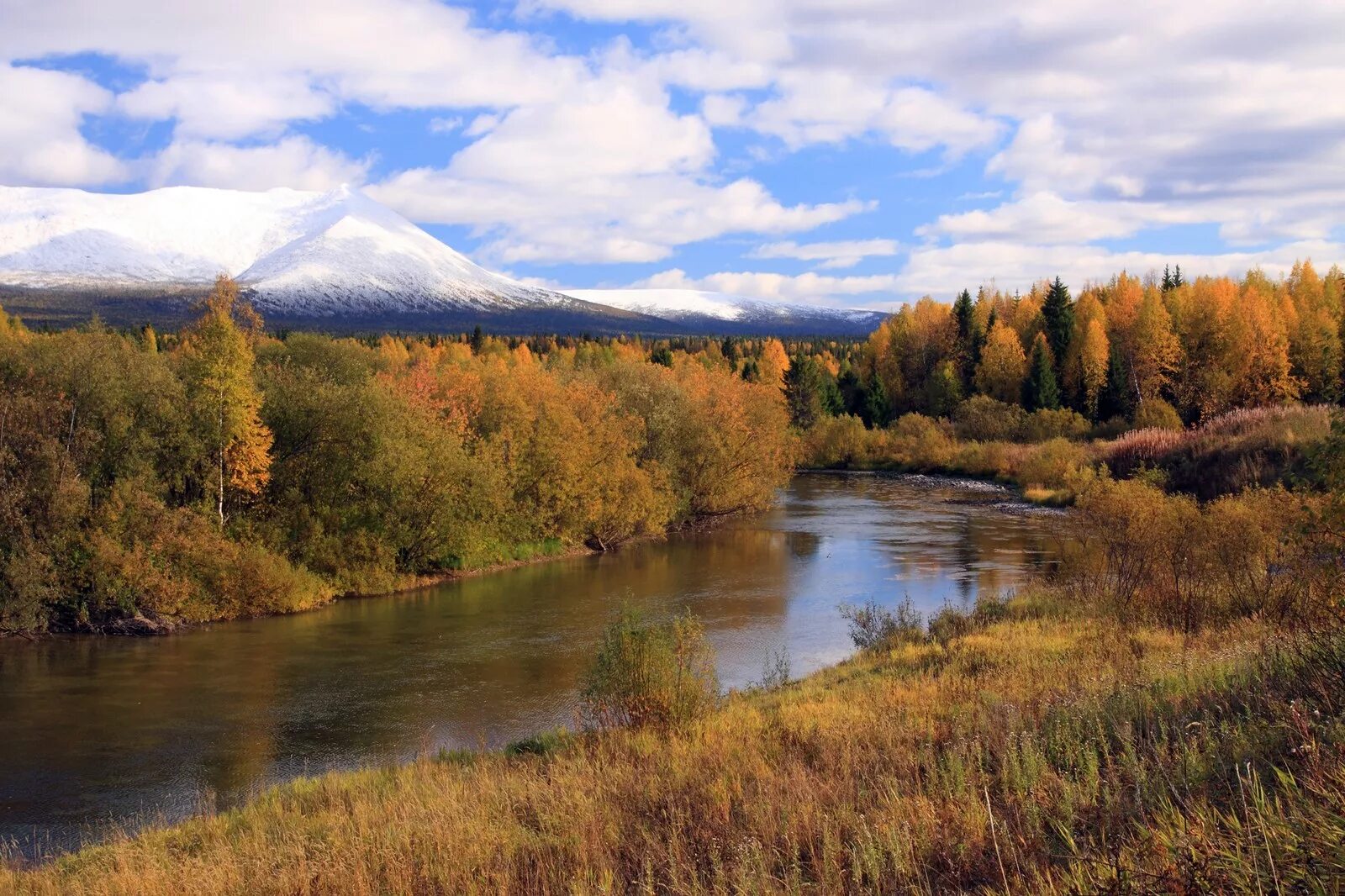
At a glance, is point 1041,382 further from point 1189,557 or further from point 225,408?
point 225,408

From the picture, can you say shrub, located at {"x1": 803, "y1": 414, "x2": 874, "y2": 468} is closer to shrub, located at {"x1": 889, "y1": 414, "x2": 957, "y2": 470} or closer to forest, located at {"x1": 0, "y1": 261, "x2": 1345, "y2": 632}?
shrub, located at {"x1": 889, "y1": 414, "x2": 957, "y2": 470}

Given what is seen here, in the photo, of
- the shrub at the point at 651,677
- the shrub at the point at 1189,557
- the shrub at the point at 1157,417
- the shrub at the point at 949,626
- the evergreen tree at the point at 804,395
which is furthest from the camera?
the evergreen tree at the point at 804,395

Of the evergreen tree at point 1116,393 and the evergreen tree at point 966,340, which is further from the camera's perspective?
the evergreen tree at point 966,340

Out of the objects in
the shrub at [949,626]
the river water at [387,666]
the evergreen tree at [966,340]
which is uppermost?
the evergreen tree at [966,340]

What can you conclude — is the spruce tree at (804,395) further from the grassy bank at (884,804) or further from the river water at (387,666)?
the grassy bank at (884,804)

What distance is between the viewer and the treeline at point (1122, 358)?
67.9 meters

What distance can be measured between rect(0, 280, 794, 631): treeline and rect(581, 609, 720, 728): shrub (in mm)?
19684

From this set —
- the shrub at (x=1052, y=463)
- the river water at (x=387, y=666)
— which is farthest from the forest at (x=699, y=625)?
the river water at (x=387, y=666)

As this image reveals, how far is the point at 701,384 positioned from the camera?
5522 cm

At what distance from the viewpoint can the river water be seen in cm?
1742

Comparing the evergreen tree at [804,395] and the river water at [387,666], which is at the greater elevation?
the evergreen tree at [804,395]

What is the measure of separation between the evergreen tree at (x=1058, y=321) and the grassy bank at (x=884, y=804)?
2709 inches

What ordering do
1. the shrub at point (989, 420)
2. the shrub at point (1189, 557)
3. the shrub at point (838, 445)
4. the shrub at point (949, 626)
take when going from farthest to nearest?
the shrub at point (838, 445), the shrub at point (989, 420), the shrub at point (949, 626), the shrub at point (1189, 557)

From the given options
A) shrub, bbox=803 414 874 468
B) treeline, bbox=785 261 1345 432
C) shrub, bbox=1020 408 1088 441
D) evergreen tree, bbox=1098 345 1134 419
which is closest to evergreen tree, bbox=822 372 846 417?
treeline, bbox=785 261 1345 432
